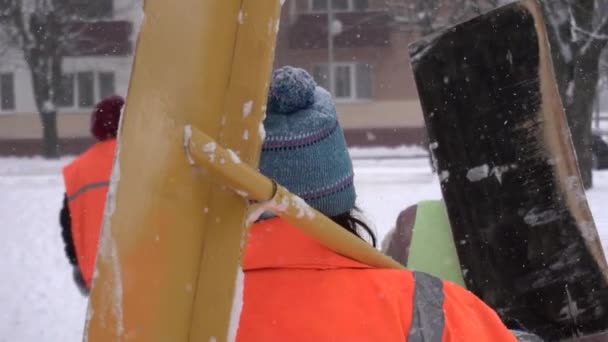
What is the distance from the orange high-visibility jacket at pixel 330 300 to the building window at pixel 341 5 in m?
24.4

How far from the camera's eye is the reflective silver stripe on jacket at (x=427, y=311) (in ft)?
3.51

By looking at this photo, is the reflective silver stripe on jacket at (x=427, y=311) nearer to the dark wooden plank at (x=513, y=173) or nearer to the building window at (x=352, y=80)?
the dark wooden plank at (x=513, y=173)

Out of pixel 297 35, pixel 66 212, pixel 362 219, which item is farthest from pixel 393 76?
pixel 362 219

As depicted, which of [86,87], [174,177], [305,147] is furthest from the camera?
[86,87]

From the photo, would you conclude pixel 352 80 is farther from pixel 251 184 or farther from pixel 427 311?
pixel 251 184

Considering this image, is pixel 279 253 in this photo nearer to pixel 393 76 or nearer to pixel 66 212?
pixel 66 212

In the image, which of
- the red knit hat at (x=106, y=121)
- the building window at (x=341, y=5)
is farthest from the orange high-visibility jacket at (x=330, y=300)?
the building window at (x=341, y=5)

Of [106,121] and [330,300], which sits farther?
[106,121]

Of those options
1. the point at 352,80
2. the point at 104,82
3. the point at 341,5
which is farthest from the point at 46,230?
the point at 352,80

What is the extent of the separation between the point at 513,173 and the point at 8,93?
22.4 meters

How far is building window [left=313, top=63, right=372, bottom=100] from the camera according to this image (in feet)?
87.6

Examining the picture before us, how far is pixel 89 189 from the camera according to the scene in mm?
3529

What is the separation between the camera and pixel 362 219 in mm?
1360

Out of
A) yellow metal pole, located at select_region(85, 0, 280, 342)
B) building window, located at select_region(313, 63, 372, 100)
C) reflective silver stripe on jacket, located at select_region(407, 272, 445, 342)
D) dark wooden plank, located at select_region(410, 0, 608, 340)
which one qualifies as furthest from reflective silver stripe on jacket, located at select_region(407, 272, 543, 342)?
building window, located at select_region(313, 63, 372, 100)
